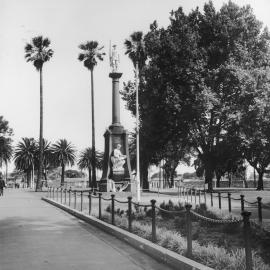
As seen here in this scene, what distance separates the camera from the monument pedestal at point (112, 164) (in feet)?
109

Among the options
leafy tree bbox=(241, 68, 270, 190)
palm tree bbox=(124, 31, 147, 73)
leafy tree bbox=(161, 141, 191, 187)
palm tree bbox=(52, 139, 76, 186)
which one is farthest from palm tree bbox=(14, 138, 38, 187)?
leafy tree bbox=(241, 68, 270, 190)

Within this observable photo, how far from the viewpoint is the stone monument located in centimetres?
3341

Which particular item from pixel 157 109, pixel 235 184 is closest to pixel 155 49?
pixel 157 109

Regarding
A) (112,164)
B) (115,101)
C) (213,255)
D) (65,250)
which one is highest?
→ (115,101)

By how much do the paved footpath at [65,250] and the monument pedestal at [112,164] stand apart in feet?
66.2

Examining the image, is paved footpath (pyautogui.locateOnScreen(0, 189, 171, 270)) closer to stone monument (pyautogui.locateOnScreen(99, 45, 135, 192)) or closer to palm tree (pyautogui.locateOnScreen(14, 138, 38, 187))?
stone monument (pyautogui.locateOnScreen(99, 45, 135, 192))

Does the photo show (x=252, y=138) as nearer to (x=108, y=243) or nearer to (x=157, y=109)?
(x=157, y=109)

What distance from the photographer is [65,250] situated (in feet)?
29.2

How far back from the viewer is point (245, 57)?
33.8 meters

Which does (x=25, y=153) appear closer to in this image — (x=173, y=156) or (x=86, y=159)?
(x=86, y=159)

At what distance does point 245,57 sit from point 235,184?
2062 inches

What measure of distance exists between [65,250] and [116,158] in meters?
24.8

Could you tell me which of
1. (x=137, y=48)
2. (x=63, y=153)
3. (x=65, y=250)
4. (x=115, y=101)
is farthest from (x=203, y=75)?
(x=63, y=153)

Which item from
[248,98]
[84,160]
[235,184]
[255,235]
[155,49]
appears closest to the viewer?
[255,235]
